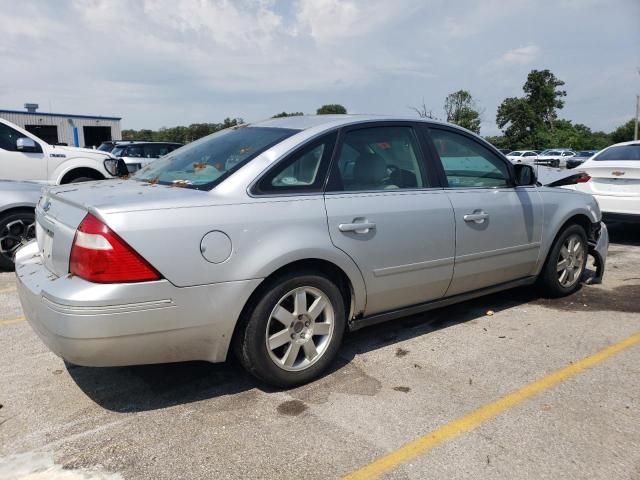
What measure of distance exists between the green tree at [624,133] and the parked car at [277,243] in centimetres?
6524

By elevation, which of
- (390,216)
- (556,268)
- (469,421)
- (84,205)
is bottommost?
(469,421)

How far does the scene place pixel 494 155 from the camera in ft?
15.0

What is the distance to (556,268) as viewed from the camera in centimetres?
505

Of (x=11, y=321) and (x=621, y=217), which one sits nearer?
(x=11, y=321)

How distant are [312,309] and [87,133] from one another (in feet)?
136

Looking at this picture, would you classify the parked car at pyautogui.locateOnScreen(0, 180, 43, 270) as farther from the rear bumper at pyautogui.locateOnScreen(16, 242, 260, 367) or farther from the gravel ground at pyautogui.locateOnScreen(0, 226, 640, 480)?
the rear bumper at pyautogui.locateOnScreen(16, 242, 260, 367)

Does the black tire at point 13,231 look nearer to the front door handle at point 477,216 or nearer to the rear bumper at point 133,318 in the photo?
the rear bumper at point 133,318

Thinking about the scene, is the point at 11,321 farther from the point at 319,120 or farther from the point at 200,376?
the point at 319,120

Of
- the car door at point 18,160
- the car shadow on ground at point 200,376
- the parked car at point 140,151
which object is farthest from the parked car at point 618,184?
the parked car at point 140,151

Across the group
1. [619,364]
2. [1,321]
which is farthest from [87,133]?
[619,364]

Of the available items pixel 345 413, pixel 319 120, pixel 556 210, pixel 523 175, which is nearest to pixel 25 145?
pixel 319 120

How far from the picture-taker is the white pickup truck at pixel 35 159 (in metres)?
7.99

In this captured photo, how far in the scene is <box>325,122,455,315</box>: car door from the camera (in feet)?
11.4

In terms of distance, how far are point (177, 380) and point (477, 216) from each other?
241cm
